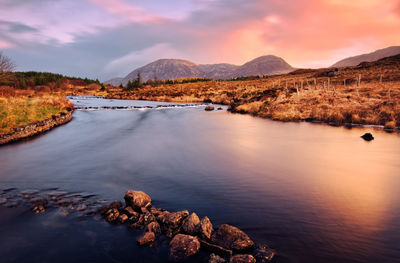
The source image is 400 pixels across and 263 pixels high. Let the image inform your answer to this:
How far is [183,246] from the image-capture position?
6.23 meters

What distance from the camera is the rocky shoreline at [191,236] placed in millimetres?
6078

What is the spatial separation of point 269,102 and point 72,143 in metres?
29.5

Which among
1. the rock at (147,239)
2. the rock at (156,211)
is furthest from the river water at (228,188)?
the rock at (156,211)

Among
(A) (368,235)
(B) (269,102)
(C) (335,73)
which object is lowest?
(A) (368,235)

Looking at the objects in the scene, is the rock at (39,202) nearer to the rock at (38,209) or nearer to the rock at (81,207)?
the rock at (38,209)

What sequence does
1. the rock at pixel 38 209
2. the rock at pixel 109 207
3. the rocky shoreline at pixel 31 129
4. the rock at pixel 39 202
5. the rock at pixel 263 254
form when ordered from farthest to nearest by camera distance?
1. the rocky shoreline at pixel 31 129
2. the rock at pixel 39 202
3. the rock at pixel 38 209
4. the rock at pixel 109 207
5. the rock at pixel 263 254

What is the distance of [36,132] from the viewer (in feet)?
75.9

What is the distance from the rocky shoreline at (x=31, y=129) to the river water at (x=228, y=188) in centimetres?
136

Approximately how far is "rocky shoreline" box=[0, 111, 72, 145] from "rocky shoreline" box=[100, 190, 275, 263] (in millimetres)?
16763

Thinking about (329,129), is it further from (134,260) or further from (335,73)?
(335,73)

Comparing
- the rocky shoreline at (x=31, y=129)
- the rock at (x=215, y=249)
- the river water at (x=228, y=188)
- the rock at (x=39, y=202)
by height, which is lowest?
the river water at (x=228, y=188)

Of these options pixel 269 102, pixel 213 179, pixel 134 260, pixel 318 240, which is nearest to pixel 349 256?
pixel 318 240

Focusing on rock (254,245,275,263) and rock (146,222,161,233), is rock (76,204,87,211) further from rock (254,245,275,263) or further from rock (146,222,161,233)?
rock (254,245,275,263)

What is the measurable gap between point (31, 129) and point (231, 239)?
23250mm
